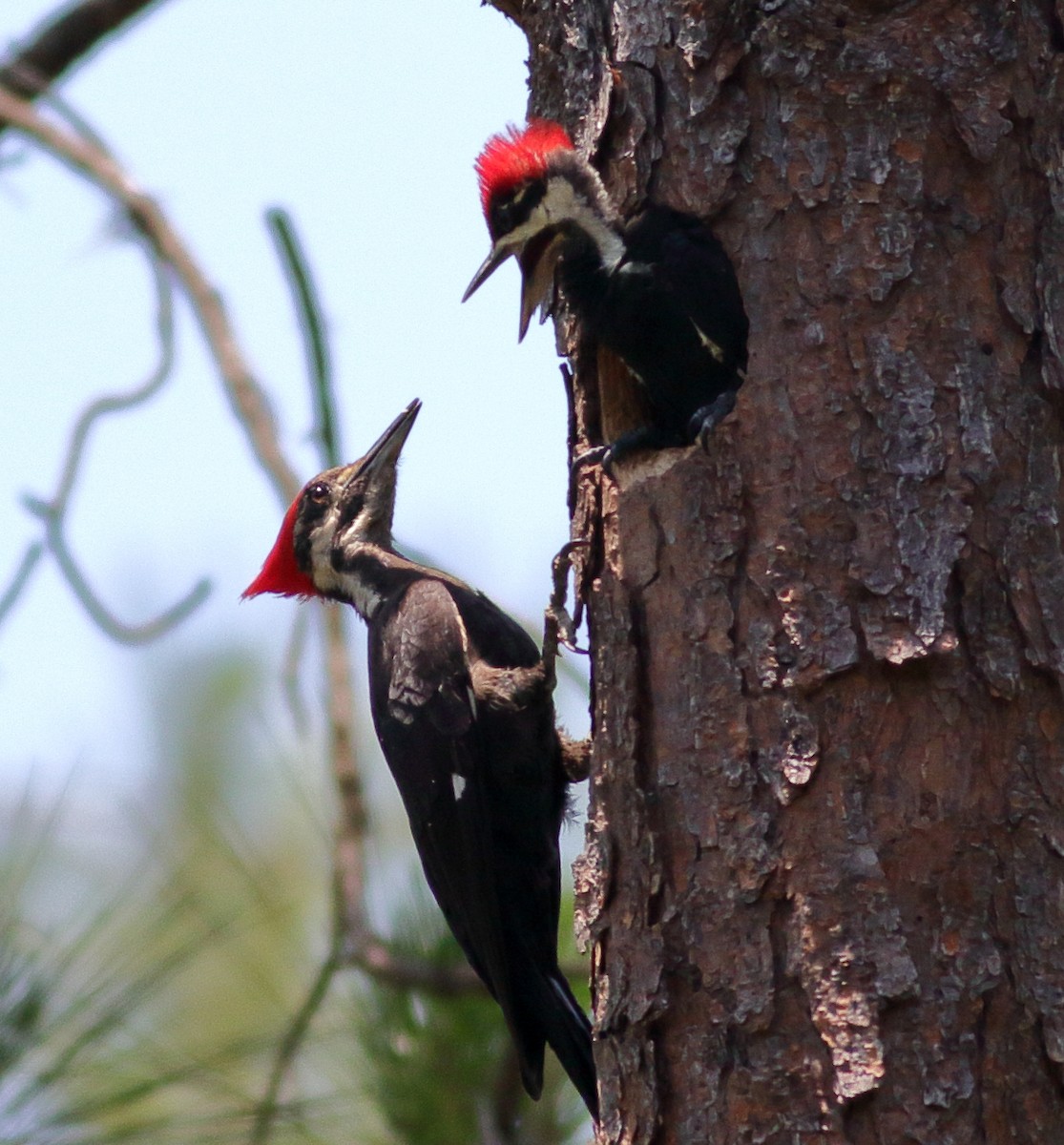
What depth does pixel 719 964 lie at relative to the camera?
198 cm

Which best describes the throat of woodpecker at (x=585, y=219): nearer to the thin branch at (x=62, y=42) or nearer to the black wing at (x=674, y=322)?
the black wing at (x=674, y=322)

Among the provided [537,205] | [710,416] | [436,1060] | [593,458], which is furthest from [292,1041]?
[537,205]

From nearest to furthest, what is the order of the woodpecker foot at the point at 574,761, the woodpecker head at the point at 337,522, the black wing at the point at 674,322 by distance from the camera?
the black wing at the point at 674,322 < the woodpecker foot at the point at 574,761 < the woodpecker head at the point at 337,522

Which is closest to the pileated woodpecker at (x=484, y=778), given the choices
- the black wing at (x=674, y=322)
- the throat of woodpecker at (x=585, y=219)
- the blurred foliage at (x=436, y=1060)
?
the blurred foliage at (x=436, y=1060)

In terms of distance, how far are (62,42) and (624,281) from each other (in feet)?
5.76

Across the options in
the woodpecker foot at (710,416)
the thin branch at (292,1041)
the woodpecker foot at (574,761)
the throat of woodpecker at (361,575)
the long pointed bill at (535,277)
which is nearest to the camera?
the woodpecker foot at (710,416)

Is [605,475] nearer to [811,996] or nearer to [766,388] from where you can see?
[766,388]

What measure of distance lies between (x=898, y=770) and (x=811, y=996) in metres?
0.31

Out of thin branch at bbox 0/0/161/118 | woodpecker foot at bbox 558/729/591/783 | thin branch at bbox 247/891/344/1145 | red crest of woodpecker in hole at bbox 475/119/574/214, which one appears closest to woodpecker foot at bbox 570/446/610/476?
red crest of woodpecker in hole at bbox 475/119/574/214

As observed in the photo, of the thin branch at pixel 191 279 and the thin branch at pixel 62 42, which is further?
the thin branch at pixel 62 42

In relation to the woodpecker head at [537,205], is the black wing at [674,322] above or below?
below

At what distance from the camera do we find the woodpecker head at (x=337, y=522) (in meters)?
3.73

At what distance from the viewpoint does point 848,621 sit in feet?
6.58

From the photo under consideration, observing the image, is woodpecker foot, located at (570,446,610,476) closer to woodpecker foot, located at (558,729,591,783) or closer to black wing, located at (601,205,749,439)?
black wing, located at (601,205,749,439)
